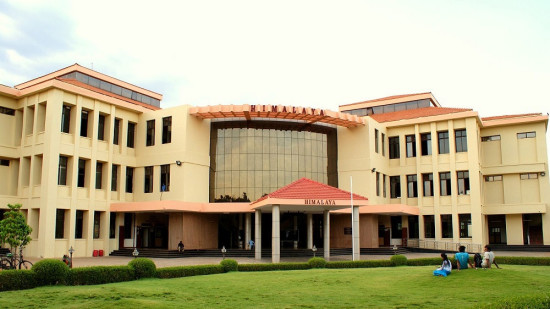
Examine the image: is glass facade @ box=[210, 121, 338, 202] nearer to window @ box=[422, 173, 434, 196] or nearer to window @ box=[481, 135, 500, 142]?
window @ box=[422, 173, 434, 196]

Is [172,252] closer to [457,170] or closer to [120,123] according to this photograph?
[120,123]

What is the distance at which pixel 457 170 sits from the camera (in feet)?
132

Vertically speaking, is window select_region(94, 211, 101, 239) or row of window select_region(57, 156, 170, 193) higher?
row of window select_region(57, 156, 170, 193)

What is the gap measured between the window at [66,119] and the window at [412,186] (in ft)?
88.6

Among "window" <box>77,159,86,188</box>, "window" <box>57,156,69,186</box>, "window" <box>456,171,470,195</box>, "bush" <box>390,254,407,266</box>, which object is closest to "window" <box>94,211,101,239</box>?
"window" <box>77,159,86,188</box>

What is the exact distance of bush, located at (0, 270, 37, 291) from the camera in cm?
1547

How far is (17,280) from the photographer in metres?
15.7

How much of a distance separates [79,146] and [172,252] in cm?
953

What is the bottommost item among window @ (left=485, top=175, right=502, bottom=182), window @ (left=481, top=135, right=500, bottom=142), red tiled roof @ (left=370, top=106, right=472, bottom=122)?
window @ (left=485, top=175, right=502, bottom=182)

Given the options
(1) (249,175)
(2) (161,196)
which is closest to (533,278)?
(1) (249,175)

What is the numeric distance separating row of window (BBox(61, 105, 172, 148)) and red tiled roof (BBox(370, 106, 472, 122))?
1943 cm

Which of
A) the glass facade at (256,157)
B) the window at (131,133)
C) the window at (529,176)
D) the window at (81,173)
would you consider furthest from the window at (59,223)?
the window at (529,176)

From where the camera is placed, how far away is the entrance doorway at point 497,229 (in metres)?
42.9

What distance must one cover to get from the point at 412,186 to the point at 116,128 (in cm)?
2433
